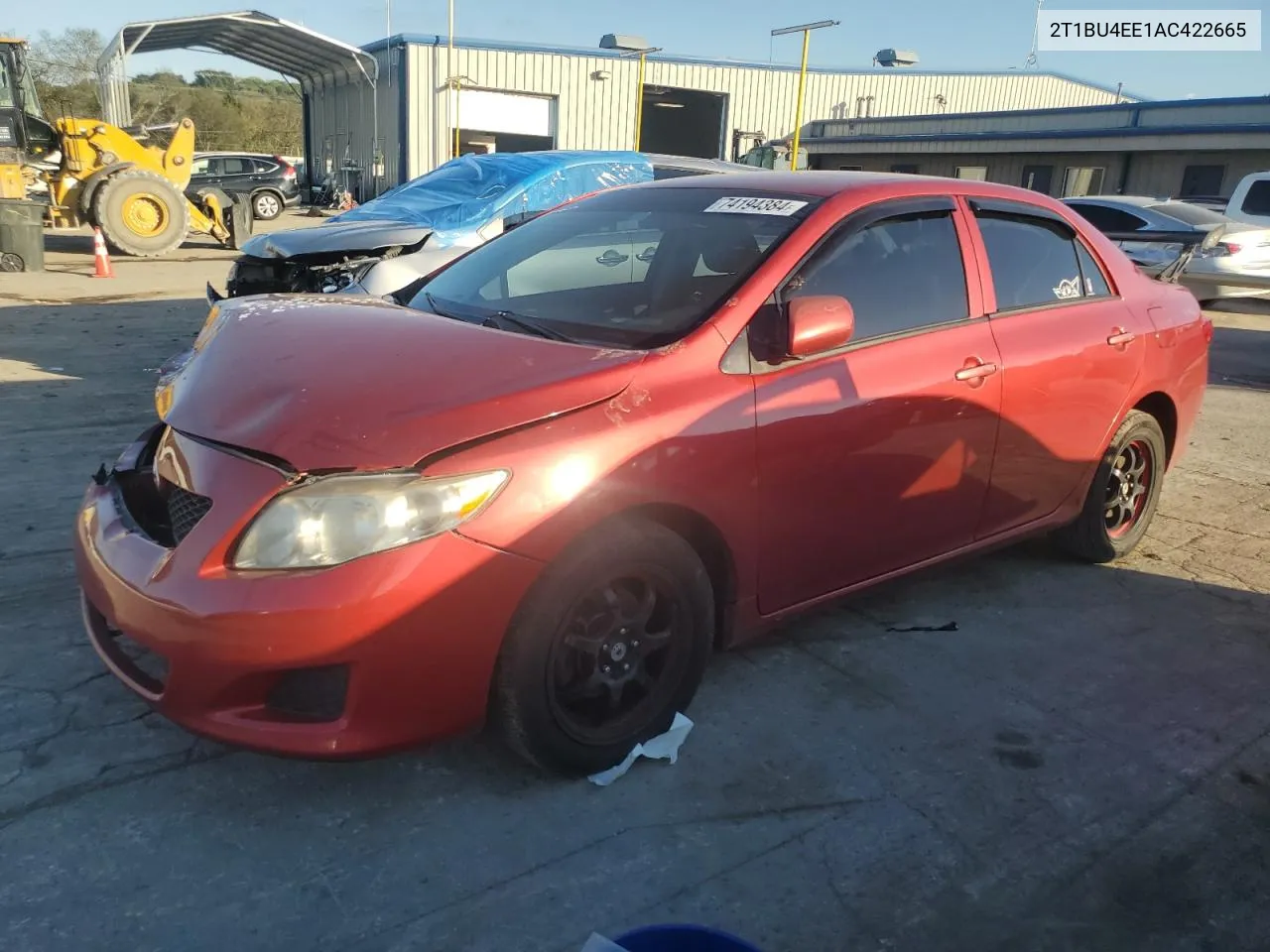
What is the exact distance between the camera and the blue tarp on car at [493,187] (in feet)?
26.1

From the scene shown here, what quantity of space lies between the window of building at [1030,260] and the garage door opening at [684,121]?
107ft

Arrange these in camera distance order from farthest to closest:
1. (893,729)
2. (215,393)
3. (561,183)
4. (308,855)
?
1. (561,183)
2. (893,729)
3. (215,393)
4. (308,855)

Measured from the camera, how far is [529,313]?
3.15m

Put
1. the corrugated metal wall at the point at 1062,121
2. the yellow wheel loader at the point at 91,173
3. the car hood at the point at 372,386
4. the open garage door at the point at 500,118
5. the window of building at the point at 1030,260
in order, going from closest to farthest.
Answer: the car hood at the point at 372,386
the window of building at the point at 1030,260
the yellow wheel loader at the point at 91,173
the corrugated metal wall at the point at 1062,121
the open garage door at the point at 500,118

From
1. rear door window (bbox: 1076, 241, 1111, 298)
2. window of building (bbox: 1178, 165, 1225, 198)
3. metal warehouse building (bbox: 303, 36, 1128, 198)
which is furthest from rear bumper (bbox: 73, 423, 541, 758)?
metal warehouse building (bbox: 303, 36, 1128, 198)

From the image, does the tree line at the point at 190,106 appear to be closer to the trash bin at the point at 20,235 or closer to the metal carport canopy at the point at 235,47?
the metal carport canopy at the point at 235,47

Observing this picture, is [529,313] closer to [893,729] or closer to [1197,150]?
[893,729]

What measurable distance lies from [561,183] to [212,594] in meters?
7.13

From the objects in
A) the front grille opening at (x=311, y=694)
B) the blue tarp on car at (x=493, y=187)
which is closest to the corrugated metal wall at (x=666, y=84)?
the blue tarp on car at (x=493, y=187)

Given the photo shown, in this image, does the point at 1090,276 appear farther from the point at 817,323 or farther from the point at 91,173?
the point at 91,173

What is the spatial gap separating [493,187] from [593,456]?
259 inches

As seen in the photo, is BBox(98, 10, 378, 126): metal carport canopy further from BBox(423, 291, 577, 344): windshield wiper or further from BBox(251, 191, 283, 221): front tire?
BBox(423, 291, 577, 344): windshield wiper

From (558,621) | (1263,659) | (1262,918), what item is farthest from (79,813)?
(1263,659)

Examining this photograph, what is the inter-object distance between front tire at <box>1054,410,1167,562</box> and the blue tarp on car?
484cm
